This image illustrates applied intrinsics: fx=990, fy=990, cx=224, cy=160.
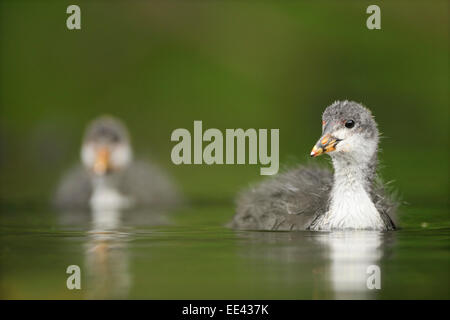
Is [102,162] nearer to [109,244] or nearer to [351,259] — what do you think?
[109,244]

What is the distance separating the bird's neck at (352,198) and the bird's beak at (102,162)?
760 cm

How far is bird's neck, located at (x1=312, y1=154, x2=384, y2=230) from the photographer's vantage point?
11898 mm

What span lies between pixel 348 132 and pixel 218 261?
2.86m

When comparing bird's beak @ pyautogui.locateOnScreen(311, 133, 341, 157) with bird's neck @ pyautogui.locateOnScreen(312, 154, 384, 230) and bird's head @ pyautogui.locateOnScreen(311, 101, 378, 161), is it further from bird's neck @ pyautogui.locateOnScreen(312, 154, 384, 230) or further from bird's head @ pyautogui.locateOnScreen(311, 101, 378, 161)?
bird's neck @ pyautogui.locateOnScreen(312, 154, 384, 230)

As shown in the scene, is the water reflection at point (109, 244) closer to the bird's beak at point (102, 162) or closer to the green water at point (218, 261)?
the green water at point (218, 261)

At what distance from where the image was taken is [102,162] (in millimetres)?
18953

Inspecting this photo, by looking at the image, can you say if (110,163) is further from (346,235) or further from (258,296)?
(258,296)

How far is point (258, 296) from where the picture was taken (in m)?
8.30

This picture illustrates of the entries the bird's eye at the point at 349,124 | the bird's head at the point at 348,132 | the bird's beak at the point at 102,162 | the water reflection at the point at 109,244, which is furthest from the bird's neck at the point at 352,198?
the bird's beak at the point at 102,162

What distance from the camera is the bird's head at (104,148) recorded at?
19.1m

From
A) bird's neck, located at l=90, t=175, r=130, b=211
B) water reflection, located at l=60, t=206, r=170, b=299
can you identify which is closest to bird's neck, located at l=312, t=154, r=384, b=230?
water reflection, located at l=60, t=206, r=170, b=299

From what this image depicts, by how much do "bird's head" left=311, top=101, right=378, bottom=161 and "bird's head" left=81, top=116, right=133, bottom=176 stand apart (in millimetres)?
7679

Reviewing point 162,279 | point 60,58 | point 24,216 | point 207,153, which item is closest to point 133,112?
point 60,58

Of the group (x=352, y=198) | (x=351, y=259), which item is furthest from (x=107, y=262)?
(x=352, y=198)
